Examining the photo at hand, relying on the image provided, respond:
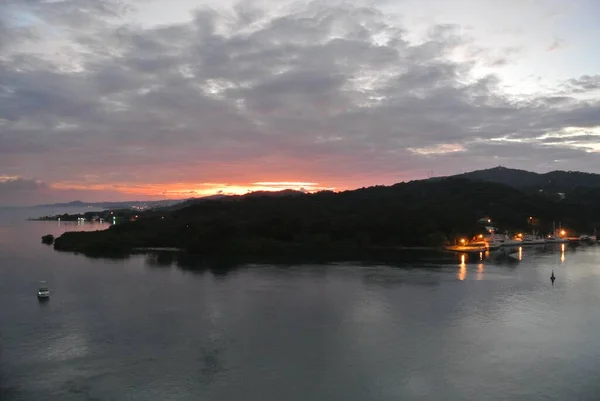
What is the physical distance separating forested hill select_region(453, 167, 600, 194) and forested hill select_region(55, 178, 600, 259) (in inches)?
860

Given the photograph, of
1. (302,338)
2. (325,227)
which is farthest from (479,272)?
(325,227)

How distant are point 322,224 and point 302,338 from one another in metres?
19.7

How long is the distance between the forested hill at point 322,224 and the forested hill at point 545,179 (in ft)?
71.6

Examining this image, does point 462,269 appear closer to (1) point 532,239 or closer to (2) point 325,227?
(2) point 325,227

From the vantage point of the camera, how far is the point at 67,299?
45.0 feet

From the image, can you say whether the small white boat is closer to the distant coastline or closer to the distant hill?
the distant coastline

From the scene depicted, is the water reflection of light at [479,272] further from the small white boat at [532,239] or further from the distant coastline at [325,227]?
the small white boat at [532,239]

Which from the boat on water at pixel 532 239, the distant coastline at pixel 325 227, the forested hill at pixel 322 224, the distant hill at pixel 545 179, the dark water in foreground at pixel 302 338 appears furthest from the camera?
the distant hill at pixel 545 179

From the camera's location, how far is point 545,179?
69250mm

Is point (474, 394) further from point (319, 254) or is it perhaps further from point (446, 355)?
point (319, 254)

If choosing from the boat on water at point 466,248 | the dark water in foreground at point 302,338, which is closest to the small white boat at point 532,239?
the boat on water at point 466,248

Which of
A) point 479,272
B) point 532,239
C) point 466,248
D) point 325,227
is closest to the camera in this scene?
point 479,272

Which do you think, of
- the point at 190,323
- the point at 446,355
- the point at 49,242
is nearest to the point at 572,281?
the point at 446,355

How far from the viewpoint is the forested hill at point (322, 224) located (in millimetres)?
26891
